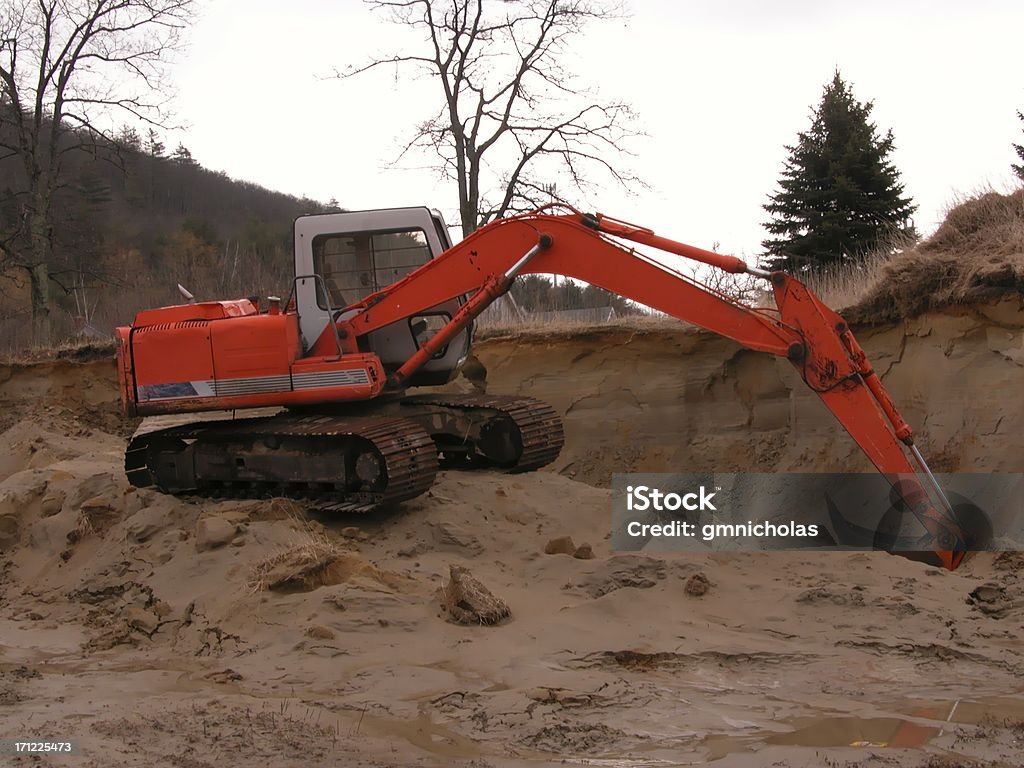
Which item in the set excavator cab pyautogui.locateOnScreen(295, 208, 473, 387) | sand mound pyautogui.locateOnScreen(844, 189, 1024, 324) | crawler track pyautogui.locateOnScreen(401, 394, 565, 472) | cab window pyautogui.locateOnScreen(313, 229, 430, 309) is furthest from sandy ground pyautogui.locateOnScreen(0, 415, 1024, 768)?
sand mound pyautogui.locateOnScreen(844, 189, 1024, 324)

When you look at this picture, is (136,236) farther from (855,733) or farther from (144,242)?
(855,733)

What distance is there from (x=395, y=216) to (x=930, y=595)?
18.0 ft

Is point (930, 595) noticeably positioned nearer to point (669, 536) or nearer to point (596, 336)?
point (669, 536)

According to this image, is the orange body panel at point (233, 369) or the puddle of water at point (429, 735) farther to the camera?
the orange body panel at point (233, 369)

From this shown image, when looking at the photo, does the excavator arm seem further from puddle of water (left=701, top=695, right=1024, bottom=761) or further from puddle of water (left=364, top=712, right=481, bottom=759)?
puddle of water (left=364, top=712, right=481, bottom=759)

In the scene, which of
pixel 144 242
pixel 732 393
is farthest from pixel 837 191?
pixel 144 242

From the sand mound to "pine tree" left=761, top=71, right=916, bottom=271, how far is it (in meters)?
8.50

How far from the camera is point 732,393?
44.1ft

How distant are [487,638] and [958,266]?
6994 millimetres

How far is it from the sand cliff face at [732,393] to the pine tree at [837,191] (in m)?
7.44

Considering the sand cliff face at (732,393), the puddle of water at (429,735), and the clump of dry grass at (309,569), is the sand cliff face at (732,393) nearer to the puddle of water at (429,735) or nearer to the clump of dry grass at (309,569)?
the clump of dry grass at (309,569)

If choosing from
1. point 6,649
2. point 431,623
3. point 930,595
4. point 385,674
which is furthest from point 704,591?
point 6,649

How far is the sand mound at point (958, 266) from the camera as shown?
1025 centimetres

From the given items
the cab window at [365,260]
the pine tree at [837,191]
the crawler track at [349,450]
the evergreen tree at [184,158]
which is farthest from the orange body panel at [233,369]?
the evergreen tree at [184,158]
